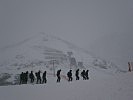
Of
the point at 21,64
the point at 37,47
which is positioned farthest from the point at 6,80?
the point at 37,47

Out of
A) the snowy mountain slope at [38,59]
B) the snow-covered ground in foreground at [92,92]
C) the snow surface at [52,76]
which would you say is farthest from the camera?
the snowy mountain slope at [38,59]

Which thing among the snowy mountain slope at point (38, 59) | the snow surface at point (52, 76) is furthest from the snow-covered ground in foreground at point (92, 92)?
the snowy mountain slope at point (38, 59)

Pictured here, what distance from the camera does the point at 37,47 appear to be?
13550 cm

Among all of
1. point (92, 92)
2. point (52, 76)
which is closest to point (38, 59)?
point (52, 76)

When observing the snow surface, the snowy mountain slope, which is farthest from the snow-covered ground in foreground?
the snowy mountain slope

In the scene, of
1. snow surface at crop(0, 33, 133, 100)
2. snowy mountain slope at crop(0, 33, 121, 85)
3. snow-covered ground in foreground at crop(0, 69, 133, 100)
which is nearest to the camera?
snow-covered ground in foreground at crop(0, 69, 133, 100)

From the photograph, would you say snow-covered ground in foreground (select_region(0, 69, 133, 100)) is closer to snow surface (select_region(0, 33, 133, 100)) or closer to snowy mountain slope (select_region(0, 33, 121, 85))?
snow surface (select_region(0, 33, 133, 100))

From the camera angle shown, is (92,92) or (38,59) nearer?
(92,92)

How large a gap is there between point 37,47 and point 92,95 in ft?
408

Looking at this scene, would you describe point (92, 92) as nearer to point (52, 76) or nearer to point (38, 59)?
point (52, 76)

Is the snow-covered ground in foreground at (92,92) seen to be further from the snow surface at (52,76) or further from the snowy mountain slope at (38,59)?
the snowy mountain slope at (38,59)

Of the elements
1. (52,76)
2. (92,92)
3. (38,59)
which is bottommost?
(92,92)

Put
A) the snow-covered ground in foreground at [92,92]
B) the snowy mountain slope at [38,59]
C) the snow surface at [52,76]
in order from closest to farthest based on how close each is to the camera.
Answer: the snow-covered ground in foreground at [92,92]
the snow surface at [52,76]
the snowy mountain slope at [38,59]

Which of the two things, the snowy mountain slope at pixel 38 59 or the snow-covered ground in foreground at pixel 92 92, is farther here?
the snowy mountain slope at pixel 38 59
